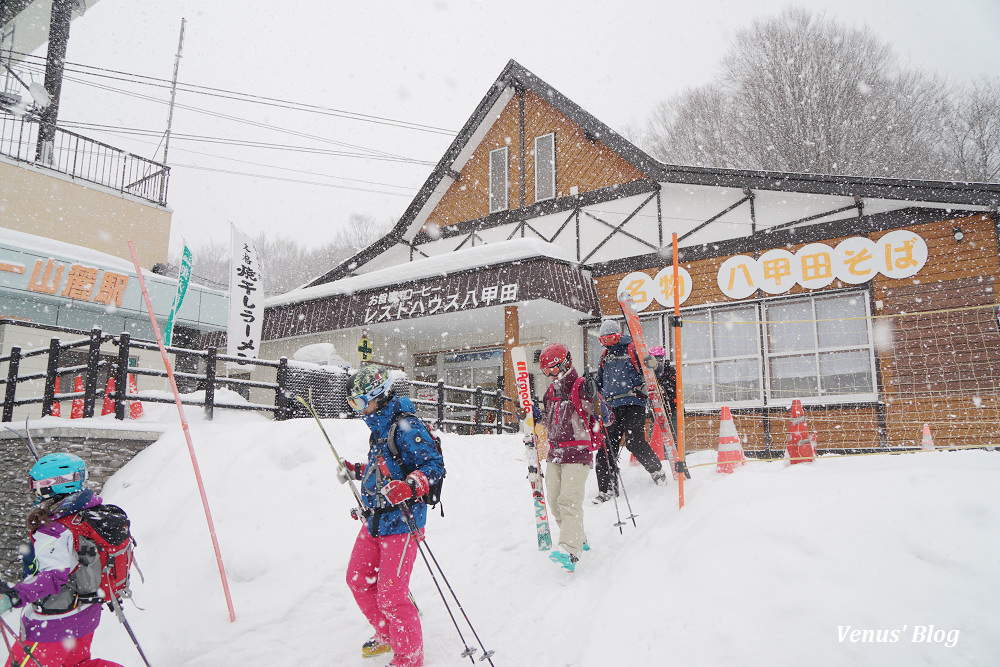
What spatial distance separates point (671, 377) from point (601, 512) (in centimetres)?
190

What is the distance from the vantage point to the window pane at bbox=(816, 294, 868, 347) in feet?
31.5

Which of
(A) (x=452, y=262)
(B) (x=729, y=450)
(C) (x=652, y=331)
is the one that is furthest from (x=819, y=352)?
(A) (x=452, y=262)

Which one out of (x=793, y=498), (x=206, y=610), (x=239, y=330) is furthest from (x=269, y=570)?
(x=239, y=330)

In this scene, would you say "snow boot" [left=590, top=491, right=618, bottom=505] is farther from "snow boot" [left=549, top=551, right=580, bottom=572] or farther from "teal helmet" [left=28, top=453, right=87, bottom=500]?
"teal helmet" [left=28, top=453, right=87, bottom=500]

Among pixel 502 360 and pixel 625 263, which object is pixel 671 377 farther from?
pixel 502 360

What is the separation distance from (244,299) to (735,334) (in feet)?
32.5

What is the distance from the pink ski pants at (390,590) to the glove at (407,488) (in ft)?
1.13

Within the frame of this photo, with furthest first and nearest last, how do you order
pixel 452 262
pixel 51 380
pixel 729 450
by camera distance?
pixel 452 262 < pixel 51 380 < pixel 729 450

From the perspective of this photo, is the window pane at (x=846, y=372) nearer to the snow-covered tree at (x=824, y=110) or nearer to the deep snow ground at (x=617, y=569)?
the deep snow ground at (x=617, y=569)

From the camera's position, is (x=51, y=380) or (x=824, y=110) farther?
(x=824, y=110)

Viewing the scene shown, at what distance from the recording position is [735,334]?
35.7 feet

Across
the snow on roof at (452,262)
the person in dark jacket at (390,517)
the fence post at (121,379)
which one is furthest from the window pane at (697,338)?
the fence post at (121,379)

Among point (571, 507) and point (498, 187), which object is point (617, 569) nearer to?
point (571, 507)

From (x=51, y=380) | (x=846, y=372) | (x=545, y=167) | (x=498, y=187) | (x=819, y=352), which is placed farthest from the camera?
(x=498, y=187)
